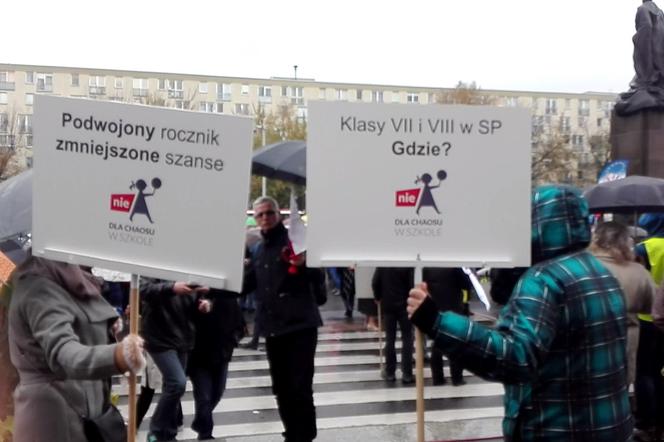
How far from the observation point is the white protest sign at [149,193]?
317 cm

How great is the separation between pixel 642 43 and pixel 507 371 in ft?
58.0

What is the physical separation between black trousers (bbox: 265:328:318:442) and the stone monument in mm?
14020

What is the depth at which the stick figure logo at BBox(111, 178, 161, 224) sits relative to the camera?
3.18 metres

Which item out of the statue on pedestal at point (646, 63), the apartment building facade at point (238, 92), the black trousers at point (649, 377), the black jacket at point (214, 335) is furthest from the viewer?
the apartment building facade at point (238, 92)

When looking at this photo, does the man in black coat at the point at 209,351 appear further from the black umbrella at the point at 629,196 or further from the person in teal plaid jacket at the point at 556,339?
the black umbrella at the point at 629,196

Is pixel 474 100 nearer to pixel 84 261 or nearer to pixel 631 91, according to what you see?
pixel 631 91

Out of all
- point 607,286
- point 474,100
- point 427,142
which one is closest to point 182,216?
point 427,142

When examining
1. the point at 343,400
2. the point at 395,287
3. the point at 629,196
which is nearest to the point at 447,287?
the point at 395,287

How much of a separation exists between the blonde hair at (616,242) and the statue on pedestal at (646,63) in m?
13.2

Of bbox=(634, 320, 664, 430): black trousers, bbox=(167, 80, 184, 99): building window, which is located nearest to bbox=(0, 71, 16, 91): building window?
bbox=(167, 80, 184, 99): building window

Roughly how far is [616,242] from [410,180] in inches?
123

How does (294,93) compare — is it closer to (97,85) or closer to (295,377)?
(97,85)

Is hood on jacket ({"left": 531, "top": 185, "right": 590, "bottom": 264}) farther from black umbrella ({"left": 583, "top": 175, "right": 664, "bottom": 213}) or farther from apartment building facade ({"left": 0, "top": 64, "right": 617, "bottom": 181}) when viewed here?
apartment building facade ({"left": 0, "top": 64, "right": 617, "bottom": 181})

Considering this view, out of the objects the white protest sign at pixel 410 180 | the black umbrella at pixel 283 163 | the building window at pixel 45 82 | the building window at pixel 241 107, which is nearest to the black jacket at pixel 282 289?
the black umbrella at pixel 283 163
